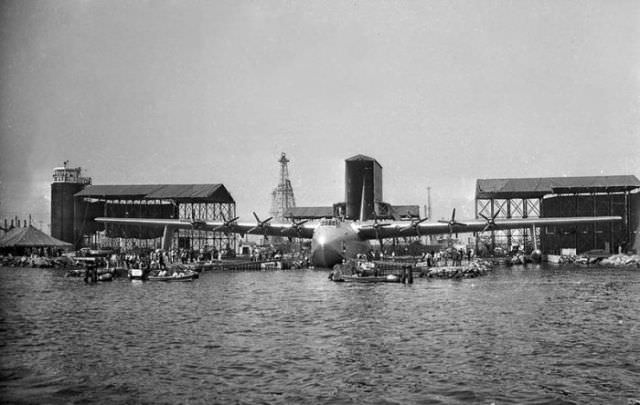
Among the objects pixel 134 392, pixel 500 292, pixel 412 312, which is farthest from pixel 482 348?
pixel 500 292

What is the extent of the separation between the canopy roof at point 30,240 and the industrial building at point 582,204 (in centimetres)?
7861

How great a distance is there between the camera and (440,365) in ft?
75.6

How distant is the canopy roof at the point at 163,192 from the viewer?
110 metres

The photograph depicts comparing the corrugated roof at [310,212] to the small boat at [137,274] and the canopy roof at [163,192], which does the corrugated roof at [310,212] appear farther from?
the small boat at [137,274]

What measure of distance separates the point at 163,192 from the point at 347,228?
152ft

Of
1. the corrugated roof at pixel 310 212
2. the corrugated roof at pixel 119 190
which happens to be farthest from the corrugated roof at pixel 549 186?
the corrugated roof at pixel 119 190

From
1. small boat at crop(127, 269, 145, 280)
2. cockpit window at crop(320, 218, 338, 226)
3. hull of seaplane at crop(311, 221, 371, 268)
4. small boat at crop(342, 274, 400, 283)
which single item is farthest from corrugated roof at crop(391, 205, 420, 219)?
small boat at crop(127, 269, 145, 280)

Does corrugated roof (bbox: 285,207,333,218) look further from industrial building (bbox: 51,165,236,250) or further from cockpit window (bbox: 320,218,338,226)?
cockpit window (bbox: 320,218,338,226)

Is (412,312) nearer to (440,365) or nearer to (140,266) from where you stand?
(440,365)

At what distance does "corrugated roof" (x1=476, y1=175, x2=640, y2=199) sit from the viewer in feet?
343

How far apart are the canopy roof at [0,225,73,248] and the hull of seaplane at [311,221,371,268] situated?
5836 centimetres

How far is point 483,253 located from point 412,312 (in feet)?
291

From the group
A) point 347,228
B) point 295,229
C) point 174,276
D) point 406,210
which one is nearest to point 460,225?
point 347,228

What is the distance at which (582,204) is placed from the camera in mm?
108000
